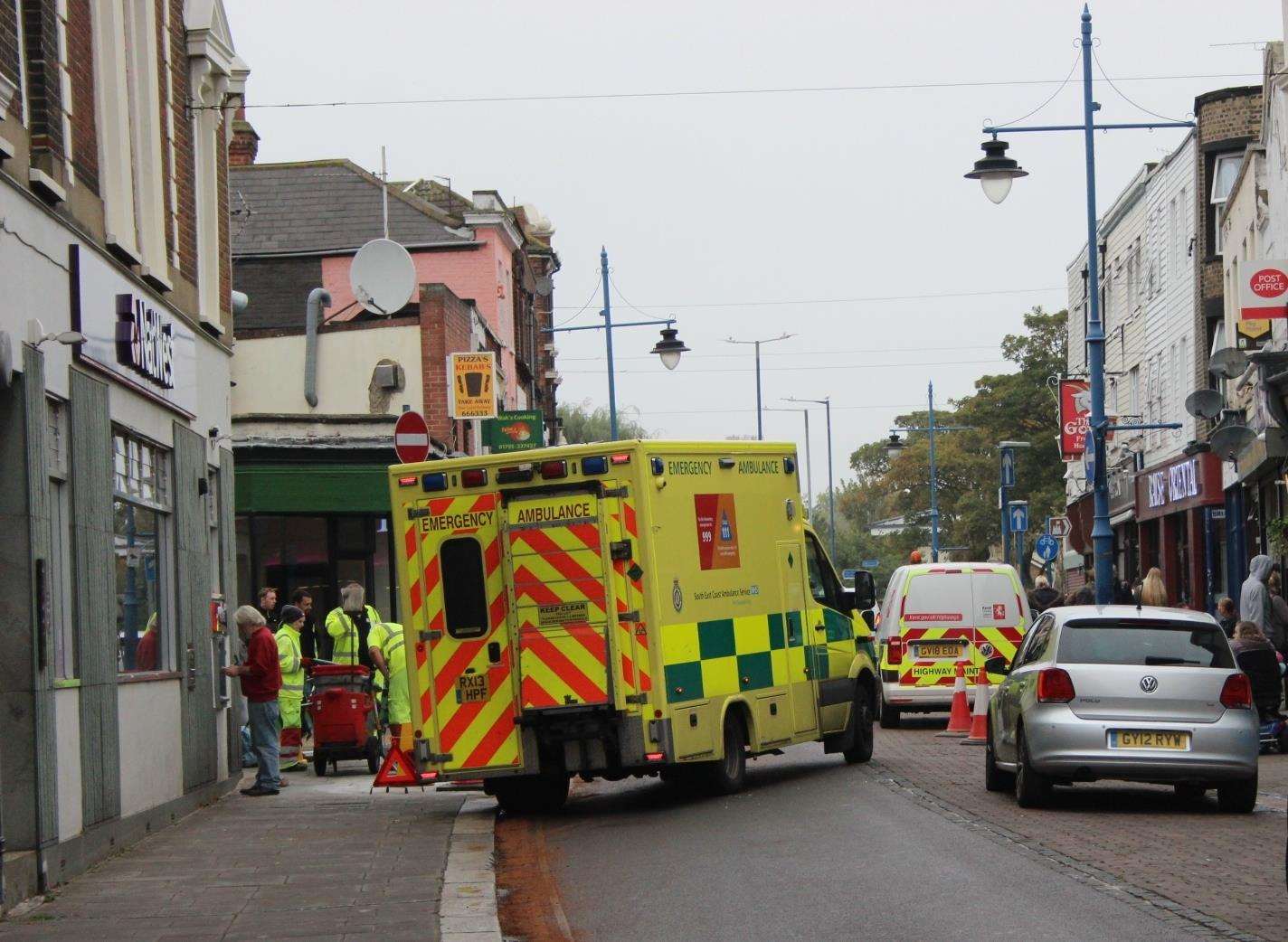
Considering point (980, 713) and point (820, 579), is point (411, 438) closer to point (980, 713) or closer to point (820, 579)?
point (820, 579)

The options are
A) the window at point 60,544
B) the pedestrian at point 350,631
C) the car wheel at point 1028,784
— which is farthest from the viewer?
the pedestrian at point 350,631

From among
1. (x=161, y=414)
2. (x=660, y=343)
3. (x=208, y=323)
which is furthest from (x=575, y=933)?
(x=660, y=343)

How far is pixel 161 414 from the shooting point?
54.5 feet

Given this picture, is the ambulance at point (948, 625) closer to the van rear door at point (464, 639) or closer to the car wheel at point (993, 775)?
the car wheel at point (993, 775)

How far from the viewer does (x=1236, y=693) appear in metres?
14.6

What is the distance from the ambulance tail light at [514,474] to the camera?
1562 cm

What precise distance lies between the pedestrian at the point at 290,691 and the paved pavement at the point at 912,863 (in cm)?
445

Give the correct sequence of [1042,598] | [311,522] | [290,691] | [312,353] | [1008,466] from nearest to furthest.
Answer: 1. [290,691]
2. [311,522]
3. [1042,598]
4. [312,353]
5. [1008,466]

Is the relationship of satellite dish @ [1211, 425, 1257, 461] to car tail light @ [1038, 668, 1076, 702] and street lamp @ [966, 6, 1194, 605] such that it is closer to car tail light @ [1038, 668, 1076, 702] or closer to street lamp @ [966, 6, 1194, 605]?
street lamp @ [966, 6, 1194, 605]

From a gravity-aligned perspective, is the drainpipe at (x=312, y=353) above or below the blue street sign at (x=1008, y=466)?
above

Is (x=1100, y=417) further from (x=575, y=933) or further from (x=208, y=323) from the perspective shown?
(x=575, y=933)

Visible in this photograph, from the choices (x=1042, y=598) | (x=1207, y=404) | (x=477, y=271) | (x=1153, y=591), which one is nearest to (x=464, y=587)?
(x=1153, y=591)

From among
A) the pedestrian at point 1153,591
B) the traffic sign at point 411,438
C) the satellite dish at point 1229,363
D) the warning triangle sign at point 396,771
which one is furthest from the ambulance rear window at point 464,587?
the satellite dish at point 1229,363

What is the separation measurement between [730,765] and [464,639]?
7.93 ft
